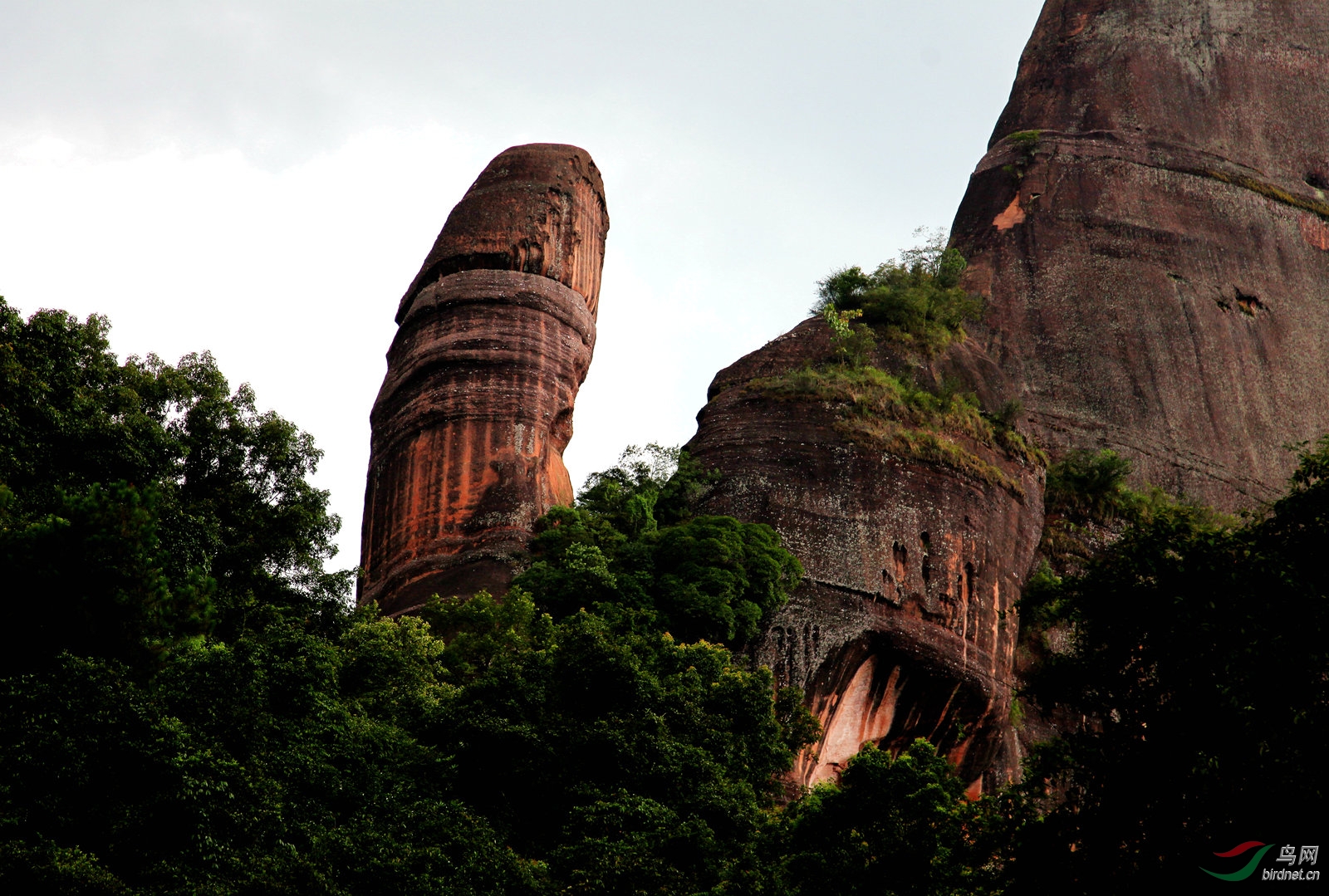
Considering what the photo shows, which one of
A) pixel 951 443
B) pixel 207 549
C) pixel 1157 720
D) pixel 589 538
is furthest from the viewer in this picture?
pixel 951 443

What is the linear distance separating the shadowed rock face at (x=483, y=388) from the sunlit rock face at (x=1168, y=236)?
32.0 feet

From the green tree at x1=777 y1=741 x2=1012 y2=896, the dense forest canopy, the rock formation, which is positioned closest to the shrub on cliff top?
the rock formation

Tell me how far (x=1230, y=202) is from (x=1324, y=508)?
26.3 meters

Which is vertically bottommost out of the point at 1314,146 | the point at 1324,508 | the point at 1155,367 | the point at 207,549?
the point at 1324,508

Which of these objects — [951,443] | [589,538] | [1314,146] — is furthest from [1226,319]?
[589,538]

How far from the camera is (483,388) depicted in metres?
28.3

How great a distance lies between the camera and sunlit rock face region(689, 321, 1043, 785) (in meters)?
24.9

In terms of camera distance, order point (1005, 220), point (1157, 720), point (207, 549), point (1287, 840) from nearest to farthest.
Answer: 1. point (1287, 840)
2. point (1157, 720)
3. point (207, 549)
4. point (1005, 220)

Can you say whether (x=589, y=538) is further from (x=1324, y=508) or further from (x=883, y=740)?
(x=1324, y=508)

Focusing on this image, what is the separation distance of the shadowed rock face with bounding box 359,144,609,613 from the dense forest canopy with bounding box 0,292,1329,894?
9.05 ft

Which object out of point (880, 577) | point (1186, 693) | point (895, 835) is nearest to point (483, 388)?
point (880, 577)

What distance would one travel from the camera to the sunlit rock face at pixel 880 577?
2491 centimetres

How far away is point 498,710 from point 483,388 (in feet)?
32.3

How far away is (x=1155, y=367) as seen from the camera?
116 ft
